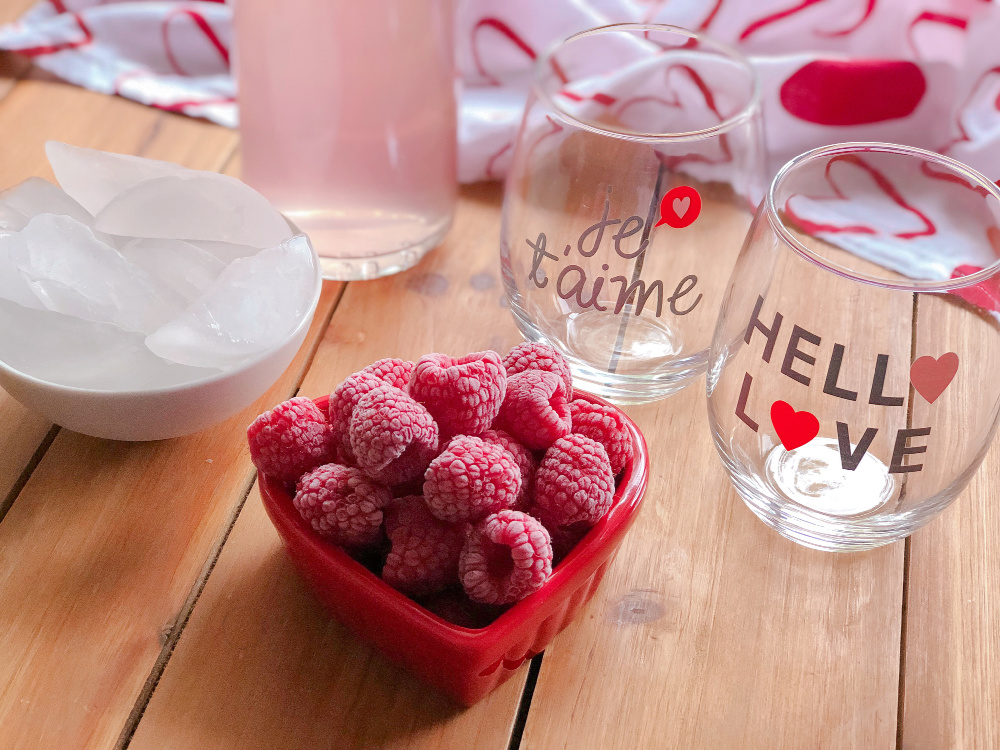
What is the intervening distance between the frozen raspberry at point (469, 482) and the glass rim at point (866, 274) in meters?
0.16

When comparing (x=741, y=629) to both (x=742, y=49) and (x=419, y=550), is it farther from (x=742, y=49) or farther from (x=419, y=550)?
(x=742, y=49)

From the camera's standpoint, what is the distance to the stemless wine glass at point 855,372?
0.42 m

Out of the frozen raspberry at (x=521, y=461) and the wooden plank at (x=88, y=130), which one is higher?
the frozen raspberry at (x=521, y=461)

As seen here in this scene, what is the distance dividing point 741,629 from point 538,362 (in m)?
0.16

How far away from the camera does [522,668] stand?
46 cm

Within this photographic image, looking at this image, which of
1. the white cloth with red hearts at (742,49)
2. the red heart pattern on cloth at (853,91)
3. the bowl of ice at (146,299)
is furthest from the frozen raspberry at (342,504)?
the red heart pattern on cloth at (853,91)

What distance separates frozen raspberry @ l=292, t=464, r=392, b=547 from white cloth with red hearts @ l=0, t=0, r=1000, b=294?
417 millimetres

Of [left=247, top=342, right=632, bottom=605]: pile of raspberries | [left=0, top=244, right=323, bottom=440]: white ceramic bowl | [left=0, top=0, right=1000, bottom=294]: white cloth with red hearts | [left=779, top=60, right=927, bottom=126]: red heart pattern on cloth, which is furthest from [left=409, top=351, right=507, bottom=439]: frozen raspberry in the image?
[left=779, top=60, right=927, bottom=126]: red heart pattern on cloth

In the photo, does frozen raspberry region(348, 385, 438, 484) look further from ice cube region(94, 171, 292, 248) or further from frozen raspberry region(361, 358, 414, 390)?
ice cube region(94, 171, 292, 248)

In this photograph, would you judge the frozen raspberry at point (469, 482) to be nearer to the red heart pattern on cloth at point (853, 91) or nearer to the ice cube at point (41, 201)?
the ice cube at point (41, 201)

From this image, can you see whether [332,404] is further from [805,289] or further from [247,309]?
[805,289]

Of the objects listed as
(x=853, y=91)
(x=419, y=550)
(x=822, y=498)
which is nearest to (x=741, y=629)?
(x=822, y=498)

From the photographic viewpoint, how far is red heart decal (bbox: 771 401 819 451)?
452 mm

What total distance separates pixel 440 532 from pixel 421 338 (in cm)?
25
